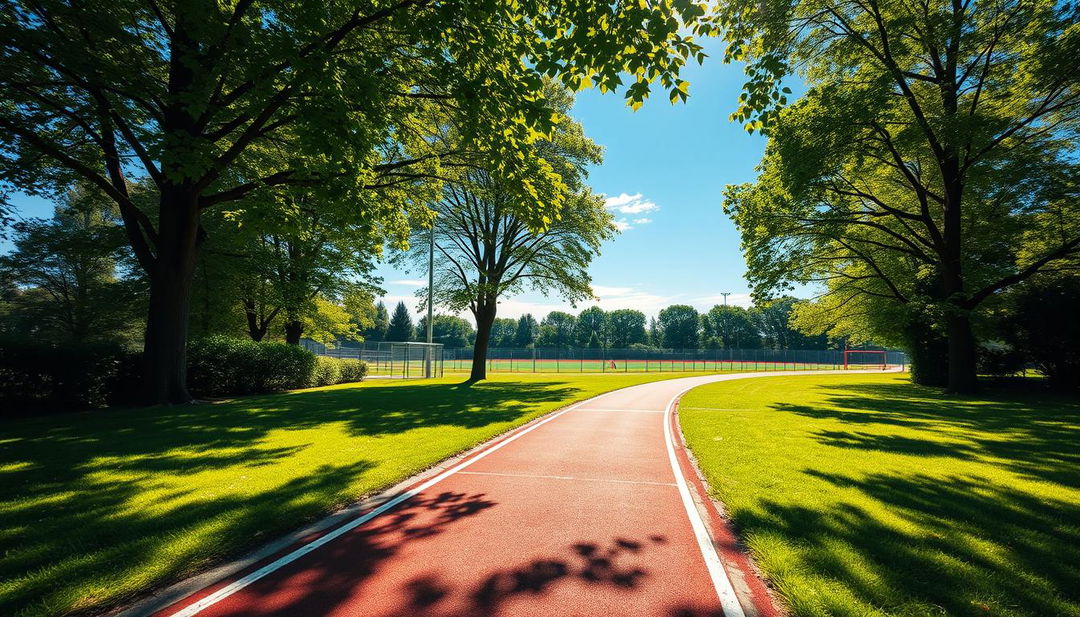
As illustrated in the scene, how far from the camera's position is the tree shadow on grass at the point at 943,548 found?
3.29m

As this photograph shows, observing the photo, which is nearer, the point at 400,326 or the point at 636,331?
the point at 400,326

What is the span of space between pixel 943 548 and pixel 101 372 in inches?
752

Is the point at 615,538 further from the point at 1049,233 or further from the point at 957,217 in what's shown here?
the point at 1049,233

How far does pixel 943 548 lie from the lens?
4.15 m

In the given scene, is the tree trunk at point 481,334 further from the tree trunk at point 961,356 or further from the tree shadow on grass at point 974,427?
the tree trunk at point 961,356

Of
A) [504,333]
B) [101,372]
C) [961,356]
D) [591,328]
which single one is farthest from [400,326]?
[961,356]

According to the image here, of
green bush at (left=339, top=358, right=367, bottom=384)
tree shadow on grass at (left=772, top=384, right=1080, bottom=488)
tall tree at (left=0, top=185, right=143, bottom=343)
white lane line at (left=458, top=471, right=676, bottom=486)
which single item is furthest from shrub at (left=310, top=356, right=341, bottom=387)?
tree shadow on grass at (left=772, top=384, right=1080, bottom=488)

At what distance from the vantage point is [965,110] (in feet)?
52.6

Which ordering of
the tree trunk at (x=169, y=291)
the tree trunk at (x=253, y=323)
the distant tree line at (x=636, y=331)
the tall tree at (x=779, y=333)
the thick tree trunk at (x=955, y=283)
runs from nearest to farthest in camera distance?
the tree trunk at (x=169, y=291), the thick tree trunk at (x=955, y=283), the tree trunk at (x=253, y=323), the tall tree at (x=779, y=333), the distant tree line at (x=636, y=331)

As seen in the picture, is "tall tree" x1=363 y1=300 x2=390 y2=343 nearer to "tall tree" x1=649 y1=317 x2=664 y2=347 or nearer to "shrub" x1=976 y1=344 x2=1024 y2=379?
"tall tree" x1=649 y1=317 x2=664 y2=347

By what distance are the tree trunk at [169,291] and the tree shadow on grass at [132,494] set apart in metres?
1.39

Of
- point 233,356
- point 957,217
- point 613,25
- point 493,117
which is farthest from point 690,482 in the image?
point 957,217

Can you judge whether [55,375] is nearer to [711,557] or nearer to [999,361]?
[711,557]

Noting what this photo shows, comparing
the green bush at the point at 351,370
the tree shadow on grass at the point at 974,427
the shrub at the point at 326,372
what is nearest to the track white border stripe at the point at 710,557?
the tree shadow on grass at the point at 974,427
